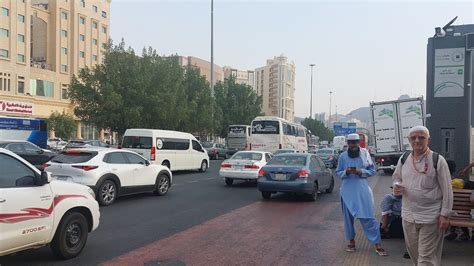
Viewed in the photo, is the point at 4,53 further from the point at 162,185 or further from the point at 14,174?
the point at 14,174

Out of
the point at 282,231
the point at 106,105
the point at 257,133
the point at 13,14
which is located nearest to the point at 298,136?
the point at 257,133

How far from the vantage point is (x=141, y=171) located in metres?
13.9

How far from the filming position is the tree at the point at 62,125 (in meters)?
59.5

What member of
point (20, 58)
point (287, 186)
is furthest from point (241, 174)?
point (20, 58)

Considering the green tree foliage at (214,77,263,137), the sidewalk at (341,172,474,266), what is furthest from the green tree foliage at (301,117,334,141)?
the sidewalk at (341,172,474,266)

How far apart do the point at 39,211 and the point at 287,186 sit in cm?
864

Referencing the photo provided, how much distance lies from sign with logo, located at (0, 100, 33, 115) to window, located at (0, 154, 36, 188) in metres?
40.1

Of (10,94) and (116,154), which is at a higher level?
(10,94)

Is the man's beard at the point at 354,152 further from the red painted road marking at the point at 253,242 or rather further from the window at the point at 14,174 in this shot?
the window at the point at 14,174

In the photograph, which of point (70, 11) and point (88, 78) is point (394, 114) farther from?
point (70, 11)

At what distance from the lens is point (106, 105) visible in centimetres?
3197

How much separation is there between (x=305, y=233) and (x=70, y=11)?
250 feet

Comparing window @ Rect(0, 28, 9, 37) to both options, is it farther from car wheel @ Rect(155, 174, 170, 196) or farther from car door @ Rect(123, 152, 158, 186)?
car door @ Rect(123, 152, 158, 186)

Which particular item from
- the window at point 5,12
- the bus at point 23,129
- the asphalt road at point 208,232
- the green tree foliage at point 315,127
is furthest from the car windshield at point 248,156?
the green tree foliage at point 315,127
